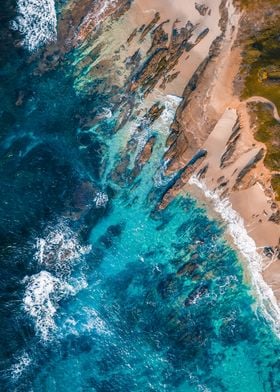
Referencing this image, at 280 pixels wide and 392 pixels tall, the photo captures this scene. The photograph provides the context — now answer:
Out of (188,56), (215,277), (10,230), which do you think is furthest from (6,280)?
(188,56)

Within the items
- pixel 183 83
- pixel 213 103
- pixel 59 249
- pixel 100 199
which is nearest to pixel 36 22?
pixel 183 83

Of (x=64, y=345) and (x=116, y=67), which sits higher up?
(x=116, y=67)

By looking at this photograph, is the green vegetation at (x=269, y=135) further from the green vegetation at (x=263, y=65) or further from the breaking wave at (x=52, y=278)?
the breaking wave at (x=52, y=278)

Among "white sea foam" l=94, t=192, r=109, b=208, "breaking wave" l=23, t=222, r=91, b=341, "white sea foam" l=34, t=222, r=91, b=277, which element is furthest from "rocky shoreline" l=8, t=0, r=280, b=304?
"breaking wave" l=23, t=222, r=91, b=341

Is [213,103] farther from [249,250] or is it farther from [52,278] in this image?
[52,278]

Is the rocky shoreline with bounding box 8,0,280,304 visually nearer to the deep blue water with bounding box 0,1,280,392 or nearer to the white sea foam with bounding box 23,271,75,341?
the deep blue water with bounding box 0,1,280,392

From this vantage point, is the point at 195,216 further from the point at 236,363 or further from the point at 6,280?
the point at 6,280
